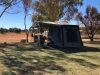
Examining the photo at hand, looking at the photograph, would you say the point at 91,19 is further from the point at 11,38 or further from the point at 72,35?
the point at 72,35

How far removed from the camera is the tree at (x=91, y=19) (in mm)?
36062

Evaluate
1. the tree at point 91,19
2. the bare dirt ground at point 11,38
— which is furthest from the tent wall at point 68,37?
the tree at point 91,19

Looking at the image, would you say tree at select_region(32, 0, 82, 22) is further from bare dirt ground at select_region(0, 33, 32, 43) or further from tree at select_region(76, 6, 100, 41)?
bare dirt ground at select_region(0, 33, 32, 43)

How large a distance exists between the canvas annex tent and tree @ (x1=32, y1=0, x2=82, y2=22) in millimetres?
9561

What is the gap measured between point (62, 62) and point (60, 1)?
2161 cm

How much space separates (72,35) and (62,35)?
0.79 meters

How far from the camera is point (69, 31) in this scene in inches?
885

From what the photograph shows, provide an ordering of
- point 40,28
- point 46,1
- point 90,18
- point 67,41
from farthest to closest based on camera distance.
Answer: point 90,18, point 46,1, point 40,28, point 67,41

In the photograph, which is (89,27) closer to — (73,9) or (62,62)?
(73,9)

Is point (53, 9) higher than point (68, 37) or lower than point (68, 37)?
higher

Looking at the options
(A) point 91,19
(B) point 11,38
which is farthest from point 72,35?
(B) point 11,38

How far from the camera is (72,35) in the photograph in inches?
883

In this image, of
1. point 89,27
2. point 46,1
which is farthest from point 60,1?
point 89,27

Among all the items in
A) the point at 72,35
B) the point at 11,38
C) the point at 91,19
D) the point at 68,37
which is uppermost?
the point at 91,19
